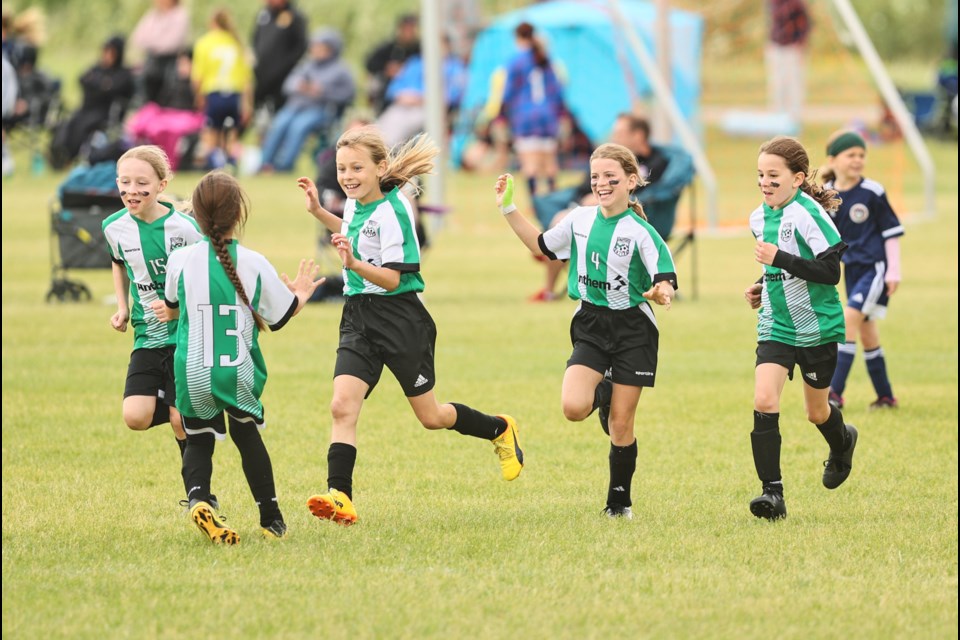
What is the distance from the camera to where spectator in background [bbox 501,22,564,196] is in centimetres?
1998

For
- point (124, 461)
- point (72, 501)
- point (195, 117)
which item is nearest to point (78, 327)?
point (124, 461)

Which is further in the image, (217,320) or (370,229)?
(370,229)

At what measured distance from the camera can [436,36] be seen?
768 inches

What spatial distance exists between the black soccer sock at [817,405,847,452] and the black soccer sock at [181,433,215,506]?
2.76 metres

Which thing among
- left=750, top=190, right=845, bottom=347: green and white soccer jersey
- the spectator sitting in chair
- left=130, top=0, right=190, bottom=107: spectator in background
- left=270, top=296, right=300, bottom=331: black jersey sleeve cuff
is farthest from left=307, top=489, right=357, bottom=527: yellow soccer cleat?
left=130, top=0, right=190, bottom=107: spectator in background

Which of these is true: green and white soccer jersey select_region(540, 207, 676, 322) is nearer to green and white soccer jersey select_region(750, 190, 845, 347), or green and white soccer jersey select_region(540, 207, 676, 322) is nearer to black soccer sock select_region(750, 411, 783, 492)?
green and white soccer jersey select_region(750, 190, 845, 347)

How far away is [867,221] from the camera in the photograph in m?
9.16

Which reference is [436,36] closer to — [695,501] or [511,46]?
[511,46]

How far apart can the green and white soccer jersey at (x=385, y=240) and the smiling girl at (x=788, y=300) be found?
1469mm

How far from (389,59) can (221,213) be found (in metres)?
21.2

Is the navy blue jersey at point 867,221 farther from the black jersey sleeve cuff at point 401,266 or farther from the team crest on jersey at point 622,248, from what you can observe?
the black jersey sleeve cuff at point 401,266

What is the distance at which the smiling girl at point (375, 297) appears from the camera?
21.2 ft

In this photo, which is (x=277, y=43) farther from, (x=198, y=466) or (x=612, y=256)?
(x=198, y=466)

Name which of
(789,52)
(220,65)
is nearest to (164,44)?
(220,65)
